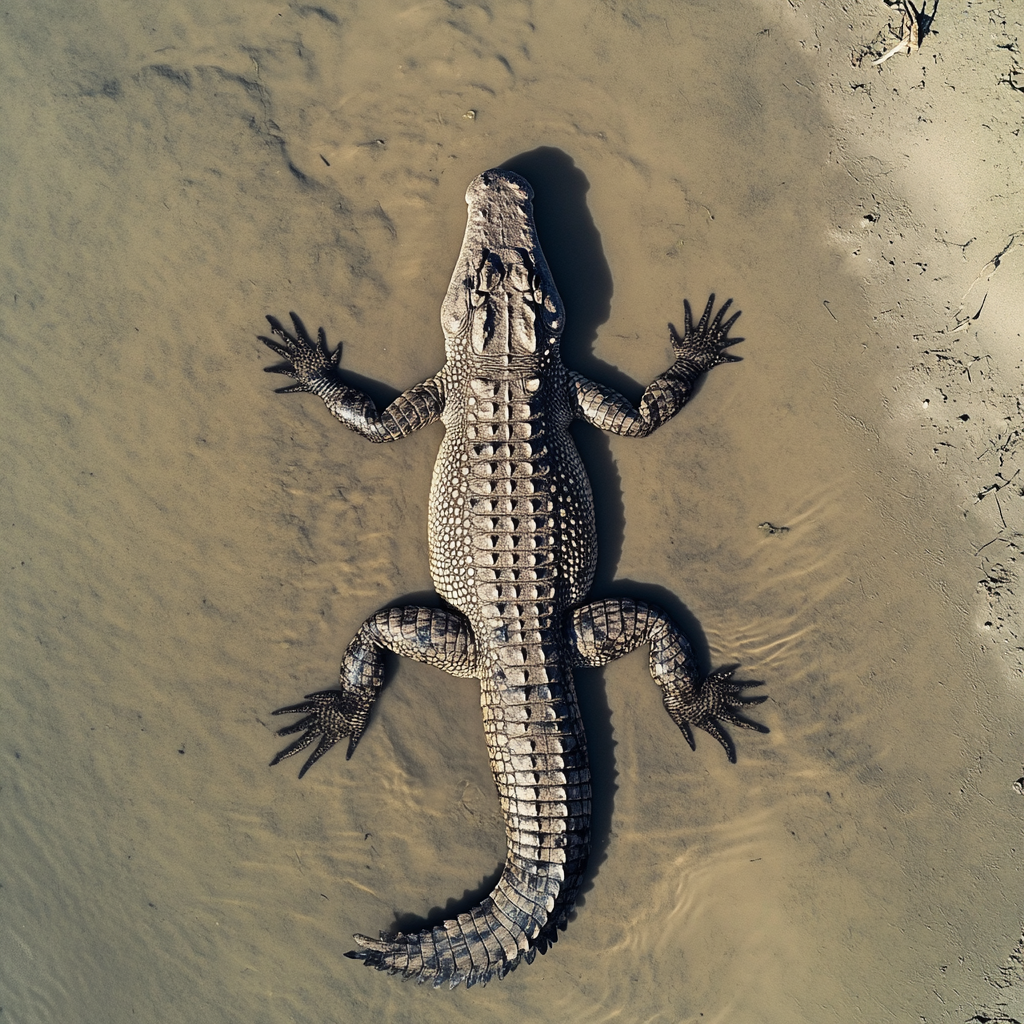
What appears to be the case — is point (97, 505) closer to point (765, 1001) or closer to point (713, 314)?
point (713, 314)

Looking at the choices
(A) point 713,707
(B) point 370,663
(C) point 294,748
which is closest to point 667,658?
(A) point 713,707

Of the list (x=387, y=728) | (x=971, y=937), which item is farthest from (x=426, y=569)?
(x=971, y=937)

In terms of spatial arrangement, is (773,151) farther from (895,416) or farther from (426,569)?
(426,569)

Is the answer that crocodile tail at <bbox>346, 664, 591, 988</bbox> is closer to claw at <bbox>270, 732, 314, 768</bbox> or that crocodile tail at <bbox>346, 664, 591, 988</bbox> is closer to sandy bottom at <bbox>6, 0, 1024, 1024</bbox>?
sandy bottom at <bbox>6, 0, 1024, 1024</bbox>

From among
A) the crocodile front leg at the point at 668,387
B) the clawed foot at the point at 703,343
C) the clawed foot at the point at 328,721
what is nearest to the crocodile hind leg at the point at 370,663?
the clawed foot at the point at 328,721

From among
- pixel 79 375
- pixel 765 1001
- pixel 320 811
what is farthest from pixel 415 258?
pixel 765 1001

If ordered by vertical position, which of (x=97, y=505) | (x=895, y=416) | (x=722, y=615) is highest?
(x=895, y=416)

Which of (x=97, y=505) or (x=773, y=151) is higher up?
(x=773, y=151)
